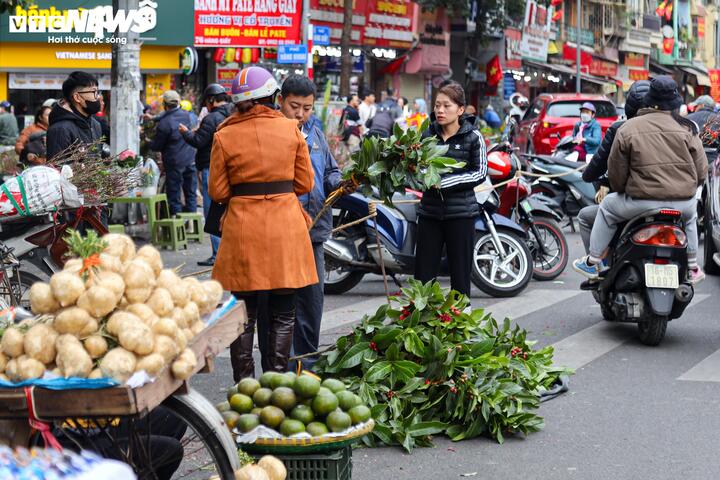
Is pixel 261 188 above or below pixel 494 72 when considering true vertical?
below

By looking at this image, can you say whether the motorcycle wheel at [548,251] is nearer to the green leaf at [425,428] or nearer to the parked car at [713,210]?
the parked car at [713,210]

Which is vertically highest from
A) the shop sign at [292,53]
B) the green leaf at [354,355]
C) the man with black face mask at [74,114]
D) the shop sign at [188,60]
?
the shop sign at [188,60]

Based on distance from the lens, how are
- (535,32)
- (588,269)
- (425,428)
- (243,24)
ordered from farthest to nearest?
(535,32) → (243,24) → (588,269) → (425,428)

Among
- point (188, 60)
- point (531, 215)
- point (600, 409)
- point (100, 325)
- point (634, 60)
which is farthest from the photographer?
point (634, 60)

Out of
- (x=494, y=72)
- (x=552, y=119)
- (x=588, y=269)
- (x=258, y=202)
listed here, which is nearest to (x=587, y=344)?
(x=588, y=269)

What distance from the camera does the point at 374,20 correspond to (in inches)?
1507

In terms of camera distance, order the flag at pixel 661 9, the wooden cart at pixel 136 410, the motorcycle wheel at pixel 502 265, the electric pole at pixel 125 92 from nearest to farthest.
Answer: the wooden cart at pixel 136 410, the motorcycle wheel at pixel 502 265, the electric pole at pixel 125 92, the flag at pixel 661 9

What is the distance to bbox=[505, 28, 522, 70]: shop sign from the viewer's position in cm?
4697

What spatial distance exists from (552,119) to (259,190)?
19.9 metres

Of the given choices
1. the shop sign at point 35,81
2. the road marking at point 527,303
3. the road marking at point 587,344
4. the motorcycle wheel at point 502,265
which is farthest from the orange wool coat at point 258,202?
the shop sign at point 35,81

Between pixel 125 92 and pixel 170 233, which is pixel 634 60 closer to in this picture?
pixel 125 92

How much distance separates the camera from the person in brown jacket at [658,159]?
8.30 m

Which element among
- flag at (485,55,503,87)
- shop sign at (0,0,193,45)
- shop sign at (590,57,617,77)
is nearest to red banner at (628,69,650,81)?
shop sign at (590,57,617,77)

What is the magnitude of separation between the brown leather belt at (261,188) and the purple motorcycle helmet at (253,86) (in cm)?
44
